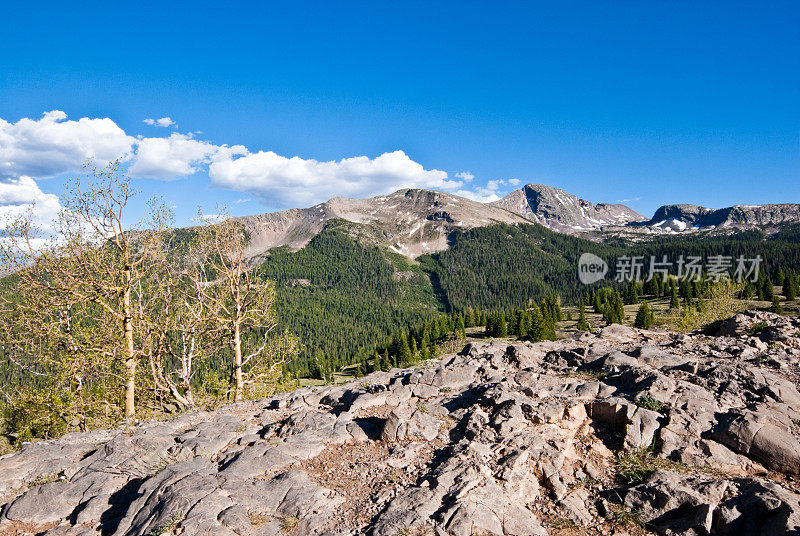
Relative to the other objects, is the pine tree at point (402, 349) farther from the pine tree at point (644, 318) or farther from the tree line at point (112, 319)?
the tree line at point (112, 319)

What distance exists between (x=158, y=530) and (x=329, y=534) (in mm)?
4340

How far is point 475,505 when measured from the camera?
10.9m

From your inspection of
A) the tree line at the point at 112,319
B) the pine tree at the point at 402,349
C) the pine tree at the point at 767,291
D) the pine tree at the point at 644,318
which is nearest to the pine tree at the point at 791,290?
the pine tree at the point at 767,291

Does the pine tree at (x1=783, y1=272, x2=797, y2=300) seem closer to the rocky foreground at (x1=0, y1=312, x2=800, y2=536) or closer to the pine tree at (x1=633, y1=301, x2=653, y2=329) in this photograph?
the pine tree at (x1=633, y1=301, x2=653, y2=329)

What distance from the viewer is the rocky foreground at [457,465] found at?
34.5 ft

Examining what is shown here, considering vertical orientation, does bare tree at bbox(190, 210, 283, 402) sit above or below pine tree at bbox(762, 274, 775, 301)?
above

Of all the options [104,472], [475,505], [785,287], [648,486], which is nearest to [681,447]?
[648,486]

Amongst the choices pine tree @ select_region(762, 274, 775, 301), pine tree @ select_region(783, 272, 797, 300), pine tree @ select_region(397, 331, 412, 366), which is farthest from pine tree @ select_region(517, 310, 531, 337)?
pine tree @ select_region(783, 272, 797, 300)

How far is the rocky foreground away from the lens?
1052cm

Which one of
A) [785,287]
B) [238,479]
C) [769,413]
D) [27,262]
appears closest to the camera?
[238,479]

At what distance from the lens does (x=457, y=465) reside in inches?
500

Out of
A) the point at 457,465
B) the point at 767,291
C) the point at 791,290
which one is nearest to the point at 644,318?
the point at 767,291

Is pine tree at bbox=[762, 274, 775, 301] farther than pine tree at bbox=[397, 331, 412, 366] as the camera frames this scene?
Yes

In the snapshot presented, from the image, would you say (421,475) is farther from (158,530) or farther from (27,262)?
(27,262)
